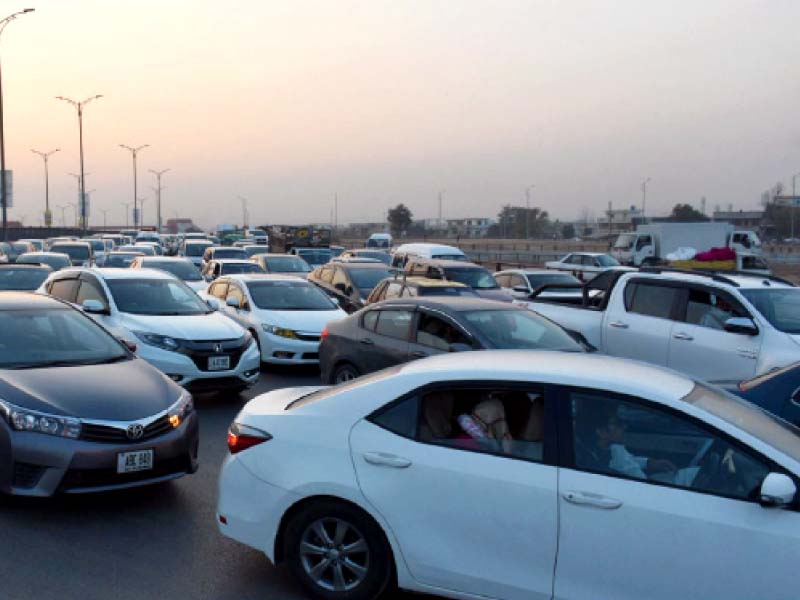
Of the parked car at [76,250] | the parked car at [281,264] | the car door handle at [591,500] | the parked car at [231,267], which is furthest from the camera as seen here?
the parked car at [76,250]

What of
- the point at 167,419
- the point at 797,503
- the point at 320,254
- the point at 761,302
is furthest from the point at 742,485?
the point at 320,254

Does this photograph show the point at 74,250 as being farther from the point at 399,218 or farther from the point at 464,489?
the point at 399,218

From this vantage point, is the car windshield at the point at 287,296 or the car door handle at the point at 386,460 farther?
the car windshield at the point at 287,296

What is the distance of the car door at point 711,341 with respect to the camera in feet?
31.3

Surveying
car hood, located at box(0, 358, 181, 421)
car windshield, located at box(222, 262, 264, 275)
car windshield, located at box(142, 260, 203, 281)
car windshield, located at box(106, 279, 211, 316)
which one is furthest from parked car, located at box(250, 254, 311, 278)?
car hood, located at box(0, 358, 181, 421)

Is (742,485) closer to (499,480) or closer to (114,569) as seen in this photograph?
(499,480)

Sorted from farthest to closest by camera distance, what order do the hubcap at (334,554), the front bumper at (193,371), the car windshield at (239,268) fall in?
the car windshield at (239,268)
the front bumper at (193,371)
the hubcap at (334,554)

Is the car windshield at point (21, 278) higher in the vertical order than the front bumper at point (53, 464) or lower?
higher

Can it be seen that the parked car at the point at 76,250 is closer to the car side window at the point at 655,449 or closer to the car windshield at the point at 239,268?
the car windshield at the point at 239,268

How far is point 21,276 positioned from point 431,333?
10.4m

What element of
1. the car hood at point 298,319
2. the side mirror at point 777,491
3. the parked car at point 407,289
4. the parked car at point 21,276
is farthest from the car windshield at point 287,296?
the side mirror at point 777,491

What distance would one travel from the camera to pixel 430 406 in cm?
463

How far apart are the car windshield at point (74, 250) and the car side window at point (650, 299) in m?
21.8

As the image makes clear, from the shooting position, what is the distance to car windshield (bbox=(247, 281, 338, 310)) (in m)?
13.7
